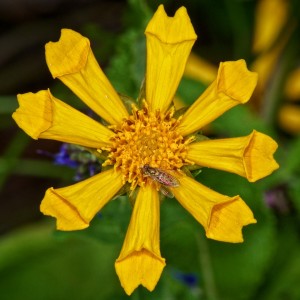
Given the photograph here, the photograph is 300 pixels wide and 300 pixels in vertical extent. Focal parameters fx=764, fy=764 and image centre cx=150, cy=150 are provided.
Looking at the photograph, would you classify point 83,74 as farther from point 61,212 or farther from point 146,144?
point 61,212

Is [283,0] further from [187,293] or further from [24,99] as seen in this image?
[24,99]

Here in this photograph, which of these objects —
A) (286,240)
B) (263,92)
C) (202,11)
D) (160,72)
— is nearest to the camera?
(160,72)

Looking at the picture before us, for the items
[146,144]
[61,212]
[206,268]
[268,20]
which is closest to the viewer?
[61,212]

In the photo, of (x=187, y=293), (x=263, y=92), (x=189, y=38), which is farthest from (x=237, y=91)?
(x=263, y=92)

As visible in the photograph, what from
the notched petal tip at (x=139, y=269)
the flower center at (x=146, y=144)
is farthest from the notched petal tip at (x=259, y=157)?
the notched petal tip at (x=139, y=269)

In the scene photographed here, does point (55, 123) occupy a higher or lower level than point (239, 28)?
higher

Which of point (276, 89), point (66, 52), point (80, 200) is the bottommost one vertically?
point (276, 89)

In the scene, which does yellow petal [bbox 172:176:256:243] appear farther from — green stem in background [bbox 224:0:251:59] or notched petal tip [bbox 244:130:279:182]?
green stem in background [bbox 224:0:251:59]

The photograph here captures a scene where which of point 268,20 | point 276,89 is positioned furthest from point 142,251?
point 268,20
